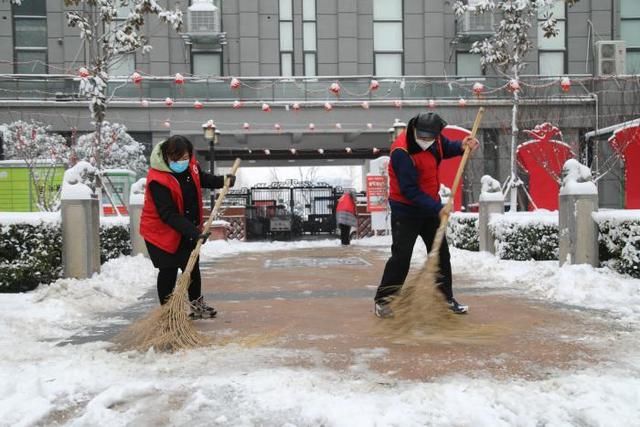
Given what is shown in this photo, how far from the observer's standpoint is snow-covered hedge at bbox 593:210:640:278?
6.16 metres

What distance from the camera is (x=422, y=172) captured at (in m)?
4.89

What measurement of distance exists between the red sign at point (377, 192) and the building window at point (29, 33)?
13.8m

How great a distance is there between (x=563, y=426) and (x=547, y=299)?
11.3 feet

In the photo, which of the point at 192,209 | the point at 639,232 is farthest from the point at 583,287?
the point at 192,209

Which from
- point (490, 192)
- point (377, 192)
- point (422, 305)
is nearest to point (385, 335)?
point (422, 305)

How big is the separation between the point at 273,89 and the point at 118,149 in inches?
228

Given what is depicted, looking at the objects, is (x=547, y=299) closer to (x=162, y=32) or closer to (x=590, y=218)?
(x=590, y=218)

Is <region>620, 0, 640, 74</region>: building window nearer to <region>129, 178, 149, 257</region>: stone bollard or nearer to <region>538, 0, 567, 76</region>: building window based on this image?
<region>538, 0, 567, 76</region>: building window

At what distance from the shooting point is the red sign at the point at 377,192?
17.5 metres

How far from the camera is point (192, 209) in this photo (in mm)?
4867

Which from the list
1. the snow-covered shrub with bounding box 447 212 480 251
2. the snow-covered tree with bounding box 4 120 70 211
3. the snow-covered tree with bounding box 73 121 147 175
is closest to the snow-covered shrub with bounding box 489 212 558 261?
the snow-covered shrub with bounding box 447 212 480 251

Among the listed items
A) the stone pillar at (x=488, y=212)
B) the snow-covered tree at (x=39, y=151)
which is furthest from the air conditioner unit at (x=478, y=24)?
the snow-covered tree at (x=39, y=151)

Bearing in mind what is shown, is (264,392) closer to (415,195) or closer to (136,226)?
(415,195)

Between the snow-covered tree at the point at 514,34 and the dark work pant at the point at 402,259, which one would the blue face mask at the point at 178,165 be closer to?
the dark work pant at the point at 402,259
